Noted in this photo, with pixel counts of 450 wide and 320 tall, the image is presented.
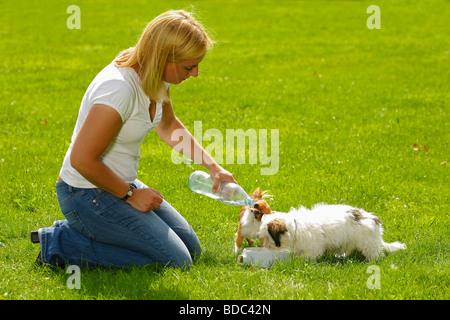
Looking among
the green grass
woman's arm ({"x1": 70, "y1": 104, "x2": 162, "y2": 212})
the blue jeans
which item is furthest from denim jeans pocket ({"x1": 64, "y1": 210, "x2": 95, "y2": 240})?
woman's arm ({"x1": 70, "y1": 104, "x2": 162, "y2": 212})

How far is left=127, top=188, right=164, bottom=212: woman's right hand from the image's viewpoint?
159 inches

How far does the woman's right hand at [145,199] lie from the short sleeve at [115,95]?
56 centimetres

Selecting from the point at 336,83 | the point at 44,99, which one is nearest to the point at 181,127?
the point at 44,99

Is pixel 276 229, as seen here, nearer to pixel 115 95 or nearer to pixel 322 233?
pixel 322 233

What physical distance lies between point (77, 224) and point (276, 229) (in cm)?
151

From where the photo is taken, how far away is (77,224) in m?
4.18

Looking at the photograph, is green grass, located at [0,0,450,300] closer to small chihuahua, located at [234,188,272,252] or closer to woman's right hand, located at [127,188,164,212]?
small chihuahua, located at [234,188,272,252]

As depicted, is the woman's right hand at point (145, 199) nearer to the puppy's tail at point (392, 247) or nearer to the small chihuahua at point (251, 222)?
the small chihuahua at point (251, 222)

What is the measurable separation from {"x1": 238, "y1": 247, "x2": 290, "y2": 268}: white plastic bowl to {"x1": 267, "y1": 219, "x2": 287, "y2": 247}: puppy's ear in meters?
0.10

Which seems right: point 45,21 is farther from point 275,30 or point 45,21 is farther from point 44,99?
point 44,99

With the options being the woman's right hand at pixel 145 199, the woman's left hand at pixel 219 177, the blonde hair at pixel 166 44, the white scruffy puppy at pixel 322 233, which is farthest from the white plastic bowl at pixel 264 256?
the blonde hair at pixel 166 44

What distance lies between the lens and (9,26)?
1728 cm

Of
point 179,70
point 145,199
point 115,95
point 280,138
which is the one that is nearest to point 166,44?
point 179,70
